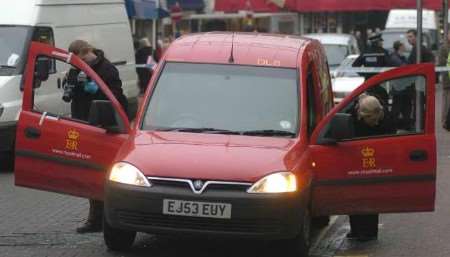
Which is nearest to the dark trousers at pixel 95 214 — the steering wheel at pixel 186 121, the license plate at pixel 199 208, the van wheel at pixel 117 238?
the van wheel at pixel 117 238

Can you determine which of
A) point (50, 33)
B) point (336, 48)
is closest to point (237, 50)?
point (50, 33)

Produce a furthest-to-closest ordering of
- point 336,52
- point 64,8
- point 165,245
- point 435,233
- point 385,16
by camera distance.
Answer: point 385,16, point 336,52, point 64,8, point 435,233, point 165,245

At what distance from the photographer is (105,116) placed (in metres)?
8.59

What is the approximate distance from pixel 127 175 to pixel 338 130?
1743mm

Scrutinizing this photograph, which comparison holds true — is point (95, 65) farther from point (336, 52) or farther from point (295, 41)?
point (336, 52)

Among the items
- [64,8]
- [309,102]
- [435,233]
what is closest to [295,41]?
Answer: [309,102]

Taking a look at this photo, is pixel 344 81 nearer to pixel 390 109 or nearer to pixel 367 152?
pixel 390 109

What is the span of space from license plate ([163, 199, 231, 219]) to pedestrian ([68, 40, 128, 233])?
1782 millimetres

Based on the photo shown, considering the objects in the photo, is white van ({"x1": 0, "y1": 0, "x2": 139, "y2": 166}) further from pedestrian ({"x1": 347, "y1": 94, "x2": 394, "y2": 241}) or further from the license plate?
the license plate

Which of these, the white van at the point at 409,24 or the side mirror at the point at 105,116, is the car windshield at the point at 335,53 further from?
the side mirror at the point at 105,116

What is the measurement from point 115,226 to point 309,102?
219 centimetres

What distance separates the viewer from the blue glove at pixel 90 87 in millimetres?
9500

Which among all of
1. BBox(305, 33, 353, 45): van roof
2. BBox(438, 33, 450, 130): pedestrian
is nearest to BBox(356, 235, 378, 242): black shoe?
BBox(438, 33, 450, 130): pedestrian

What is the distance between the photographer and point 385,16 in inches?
1736
